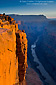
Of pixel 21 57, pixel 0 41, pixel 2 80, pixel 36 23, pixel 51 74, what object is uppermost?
pixel 36 23

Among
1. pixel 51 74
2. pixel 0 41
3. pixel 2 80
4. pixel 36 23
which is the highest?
pixel 36 23

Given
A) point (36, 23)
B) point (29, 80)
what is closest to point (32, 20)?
point (36, 23)

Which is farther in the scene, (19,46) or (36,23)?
(36,23)

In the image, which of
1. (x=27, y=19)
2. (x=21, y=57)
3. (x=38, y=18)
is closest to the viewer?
(x=21, y=57)

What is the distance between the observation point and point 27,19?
10344 centimetres

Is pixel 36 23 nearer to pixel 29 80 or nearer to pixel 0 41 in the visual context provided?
pixel 29 80

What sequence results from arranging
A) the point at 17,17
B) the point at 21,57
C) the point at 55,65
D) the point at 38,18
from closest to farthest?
the point at 21,57
the point at 55,65
the point at 17,17
the point at 38,18

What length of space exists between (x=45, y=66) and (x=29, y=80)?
17666mm

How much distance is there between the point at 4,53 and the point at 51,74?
27632 mm

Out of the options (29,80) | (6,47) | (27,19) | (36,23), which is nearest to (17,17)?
(27,19)

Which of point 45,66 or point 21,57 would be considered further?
point 45,66

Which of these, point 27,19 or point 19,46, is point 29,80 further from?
point 27,19

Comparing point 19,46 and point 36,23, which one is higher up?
point 36,23

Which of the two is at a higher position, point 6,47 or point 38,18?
point 38,18
